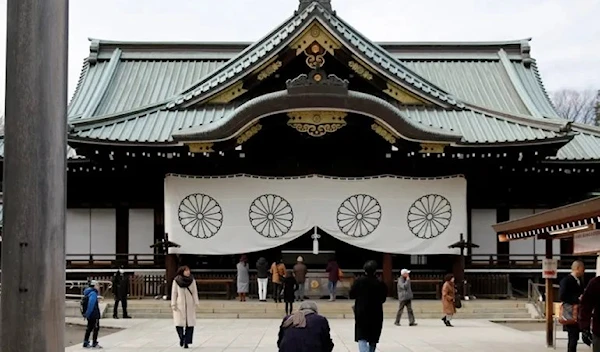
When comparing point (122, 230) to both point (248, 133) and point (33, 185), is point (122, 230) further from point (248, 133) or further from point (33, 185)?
point (33, 185)

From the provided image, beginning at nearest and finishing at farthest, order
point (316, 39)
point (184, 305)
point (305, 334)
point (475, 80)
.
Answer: point (305, 334)
point (184, 305)
point (316, 39)
point (475, 80)

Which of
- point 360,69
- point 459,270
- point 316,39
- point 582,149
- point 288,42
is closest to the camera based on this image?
point 288,42

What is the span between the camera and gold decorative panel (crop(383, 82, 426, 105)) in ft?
70.8

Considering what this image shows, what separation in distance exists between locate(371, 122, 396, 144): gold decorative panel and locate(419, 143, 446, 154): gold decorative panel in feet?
2.68

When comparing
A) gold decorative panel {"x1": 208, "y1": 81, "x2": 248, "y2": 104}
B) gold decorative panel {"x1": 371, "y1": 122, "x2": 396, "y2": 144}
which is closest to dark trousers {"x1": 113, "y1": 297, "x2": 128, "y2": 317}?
gold decorative panel {"x1": 208, "y1": 81, "x2": 248, "y2": 104}

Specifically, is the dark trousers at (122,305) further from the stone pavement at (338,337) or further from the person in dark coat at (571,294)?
the person in dark coat at (571,294)

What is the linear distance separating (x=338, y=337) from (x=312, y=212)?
6.46 metres

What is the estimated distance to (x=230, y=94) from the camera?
2203cm

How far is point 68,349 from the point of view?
13.9m

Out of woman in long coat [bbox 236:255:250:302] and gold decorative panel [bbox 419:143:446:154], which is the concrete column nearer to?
gold decorative panel [bbox 419:143:446:154]

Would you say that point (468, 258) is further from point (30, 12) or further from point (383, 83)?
point (30, 12)

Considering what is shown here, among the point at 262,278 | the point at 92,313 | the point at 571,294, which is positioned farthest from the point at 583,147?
the point at 92,313

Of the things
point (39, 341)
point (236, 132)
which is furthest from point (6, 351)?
point (236, 132)

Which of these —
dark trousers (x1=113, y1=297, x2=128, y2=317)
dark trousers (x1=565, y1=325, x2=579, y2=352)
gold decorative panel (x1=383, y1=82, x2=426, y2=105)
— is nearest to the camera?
dark trousers (x1=565, y1=325, x2=579, y2=352)
